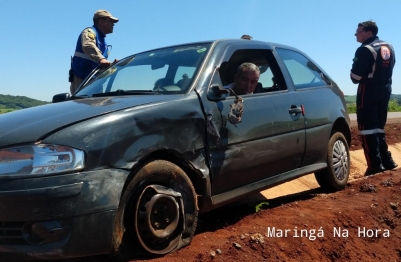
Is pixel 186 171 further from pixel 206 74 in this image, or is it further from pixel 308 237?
pixel 308 237

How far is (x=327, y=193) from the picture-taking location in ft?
18.9

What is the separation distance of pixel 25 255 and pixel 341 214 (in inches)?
121

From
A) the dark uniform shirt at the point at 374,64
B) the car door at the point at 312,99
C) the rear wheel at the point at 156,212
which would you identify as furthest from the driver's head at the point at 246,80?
the dark uniform shirt at the point at 374,64

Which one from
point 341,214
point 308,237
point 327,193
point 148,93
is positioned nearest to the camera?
point 148,93

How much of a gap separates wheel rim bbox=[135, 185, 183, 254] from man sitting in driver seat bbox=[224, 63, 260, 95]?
1.55m

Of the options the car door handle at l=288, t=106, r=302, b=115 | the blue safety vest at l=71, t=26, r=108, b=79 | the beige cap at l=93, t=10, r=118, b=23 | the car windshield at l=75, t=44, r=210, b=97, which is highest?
the beige cap at l=93, t=10, r=118, b=23

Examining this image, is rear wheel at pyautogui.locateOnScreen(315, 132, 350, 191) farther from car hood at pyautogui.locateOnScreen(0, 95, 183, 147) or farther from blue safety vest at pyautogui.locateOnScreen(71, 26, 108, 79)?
blue safety vest at pyautogui.locateOnScreen(71, 26, 108, 79)

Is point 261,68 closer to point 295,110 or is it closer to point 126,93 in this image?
point 295,110

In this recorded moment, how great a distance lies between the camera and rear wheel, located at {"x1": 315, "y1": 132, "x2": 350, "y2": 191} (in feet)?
18.2

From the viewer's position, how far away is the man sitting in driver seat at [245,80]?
4.52 m

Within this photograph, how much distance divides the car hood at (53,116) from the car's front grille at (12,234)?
478 millimetres

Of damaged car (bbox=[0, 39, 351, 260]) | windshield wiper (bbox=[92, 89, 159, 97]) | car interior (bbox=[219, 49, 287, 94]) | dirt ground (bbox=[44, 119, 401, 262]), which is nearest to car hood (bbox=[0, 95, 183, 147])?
damaged car (bbox=[0, 39, 351, 260])

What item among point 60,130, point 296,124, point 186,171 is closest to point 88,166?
point 60,130

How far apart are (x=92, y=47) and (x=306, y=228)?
3.42m
